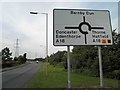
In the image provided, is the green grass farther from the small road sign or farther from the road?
the small road sign

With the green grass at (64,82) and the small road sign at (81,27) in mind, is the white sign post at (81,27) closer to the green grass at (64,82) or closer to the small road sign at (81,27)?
the small road sign at (81,27)

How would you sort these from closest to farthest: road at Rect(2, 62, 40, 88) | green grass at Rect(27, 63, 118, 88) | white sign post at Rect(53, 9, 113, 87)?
1. white sign post at Rect(53, 9, 113, 87)
2. green grass at Rect(27, 63, 118, 88)
3. road at Rect(2, 62, 40, 88)

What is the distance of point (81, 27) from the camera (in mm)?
9523

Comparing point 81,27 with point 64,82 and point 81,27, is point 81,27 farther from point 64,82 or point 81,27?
point 64,82

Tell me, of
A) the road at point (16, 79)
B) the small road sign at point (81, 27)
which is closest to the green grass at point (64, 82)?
the road at point (16, 79)

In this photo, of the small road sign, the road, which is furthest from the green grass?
the small road sign

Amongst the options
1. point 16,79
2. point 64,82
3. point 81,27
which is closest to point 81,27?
point 81,27

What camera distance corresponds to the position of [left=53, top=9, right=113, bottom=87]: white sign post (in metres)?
9.27

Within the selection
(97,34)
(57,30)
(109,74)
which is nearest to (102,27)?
(97,34)

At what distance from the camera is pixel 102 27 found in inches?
384

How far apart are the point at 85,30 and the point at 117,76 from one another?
661 inches

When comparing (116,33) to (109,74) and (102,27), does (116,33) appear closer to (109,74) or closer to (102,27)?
(109,74)

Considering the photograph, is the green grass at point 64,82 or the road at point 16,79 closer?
the green grass at point 64,82

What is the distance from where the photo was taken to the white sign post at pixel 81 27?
9.27 meters
